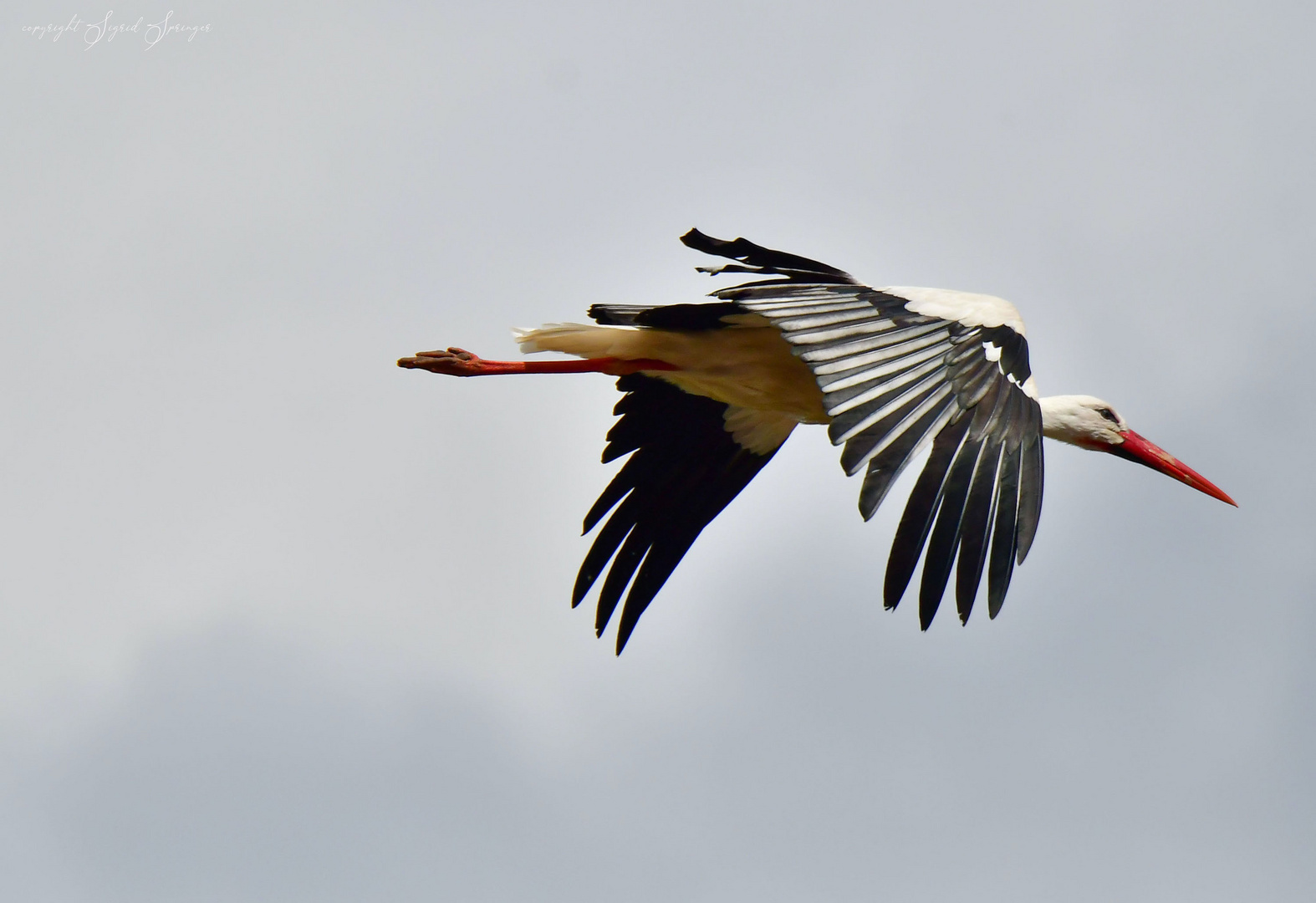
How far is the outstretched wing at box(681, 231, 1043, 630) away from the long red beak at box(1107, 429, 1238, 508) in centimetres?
255

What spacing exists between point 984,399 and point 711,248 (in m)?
1.60

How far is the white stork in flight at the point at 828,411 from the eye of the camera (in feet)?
18.4

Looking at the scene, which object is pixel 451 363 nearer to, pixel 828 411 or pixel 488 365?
pixel 488 365

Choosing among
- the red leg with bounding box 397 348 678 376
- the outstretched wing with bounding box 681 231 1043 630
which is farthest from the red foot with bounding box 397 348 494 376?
the outstretched wing with bounding box 681 231 1043 630

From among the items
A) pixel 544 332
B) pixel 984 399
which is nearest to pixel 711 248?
pixel 544 332

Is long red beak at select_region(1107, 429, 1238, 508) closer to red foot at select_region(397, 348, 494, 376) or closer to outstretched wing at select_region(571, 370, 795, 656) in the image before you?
outstretched wing at select_region(571, 370, 795, 656)

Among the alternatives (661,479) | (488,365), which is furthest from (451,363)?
(661,479)

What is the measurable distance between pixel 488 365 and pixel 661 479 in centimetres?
111

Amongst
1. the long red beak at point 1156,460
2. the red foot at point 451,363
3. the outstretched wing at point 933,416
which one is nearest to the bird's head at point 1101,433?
the long red beak at point 1156,460

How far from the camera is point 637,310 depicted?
7488 mm

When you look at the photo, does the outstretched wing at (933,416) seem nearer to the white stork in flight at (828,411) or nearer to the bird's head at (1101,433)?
the white stork in flight at (828,411)

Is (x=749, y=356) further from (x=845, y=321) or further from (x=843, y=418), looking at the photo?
(x=843, y=418)

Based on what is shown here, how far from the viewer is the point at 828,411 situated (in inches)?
218

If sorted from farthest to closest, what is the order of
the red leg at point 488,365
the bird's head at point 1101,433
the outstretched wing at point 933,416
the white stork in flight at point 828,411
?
the bird's head at point 1101,433
the red leg at point 488,365
the white stork in flight at point 828,411
the outstretched wing at point 933,416
